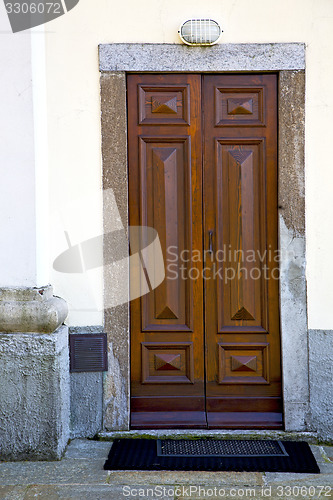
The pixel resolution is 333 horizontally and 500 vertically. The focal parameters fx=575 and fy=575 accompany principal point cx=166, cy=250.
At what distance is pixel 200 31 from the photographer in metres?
4.00

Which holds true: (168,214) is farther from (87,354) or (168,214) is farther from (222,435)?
(222,435)

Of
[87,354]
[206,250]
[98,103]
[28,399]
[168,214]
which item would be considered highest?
[98,103]

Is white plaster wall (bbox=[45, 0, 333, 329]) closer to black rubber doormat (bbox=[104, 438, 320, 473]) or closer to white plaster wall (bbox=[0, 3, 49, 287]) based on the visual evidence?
white plaster wall (bbox=[0, 3, 49, 287])

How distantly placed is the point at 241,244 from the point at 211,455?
1474 mm

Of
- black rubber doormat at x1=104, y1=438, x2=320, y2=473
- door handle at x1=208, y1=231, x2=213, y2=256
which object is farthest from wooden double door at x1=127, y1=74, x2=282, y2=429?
black rubber doormat at x1=104, y1=438, x2=320, y2=473

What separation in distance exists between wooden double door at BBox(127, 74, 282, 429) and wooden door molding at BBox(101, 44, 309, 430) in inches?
3.2

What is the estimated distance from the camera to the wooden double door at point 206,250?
13.6 feet

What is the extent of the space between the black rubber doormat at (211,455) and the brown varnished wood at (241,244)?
0.72ft

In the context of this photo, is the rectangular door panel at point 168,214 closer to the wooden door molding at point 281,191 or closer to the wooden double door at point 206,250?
the wooden double door at point 206,250

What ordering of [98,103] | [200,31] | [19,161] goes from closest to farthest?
1. [19,161]
2. [200,31]
3. [98,103]

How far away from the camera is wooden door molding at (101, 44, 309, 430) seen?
406 centimetres

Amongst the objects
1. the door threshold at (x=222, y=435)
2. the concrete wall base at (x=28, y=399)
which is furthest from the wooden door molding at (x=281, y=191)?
the concrete wall base at (x=28, y=399)

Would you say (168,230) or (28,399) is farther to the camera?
(168,230)

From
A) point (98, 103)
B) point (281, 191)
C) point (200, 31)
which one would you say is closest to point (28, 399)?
point (98, 103)
